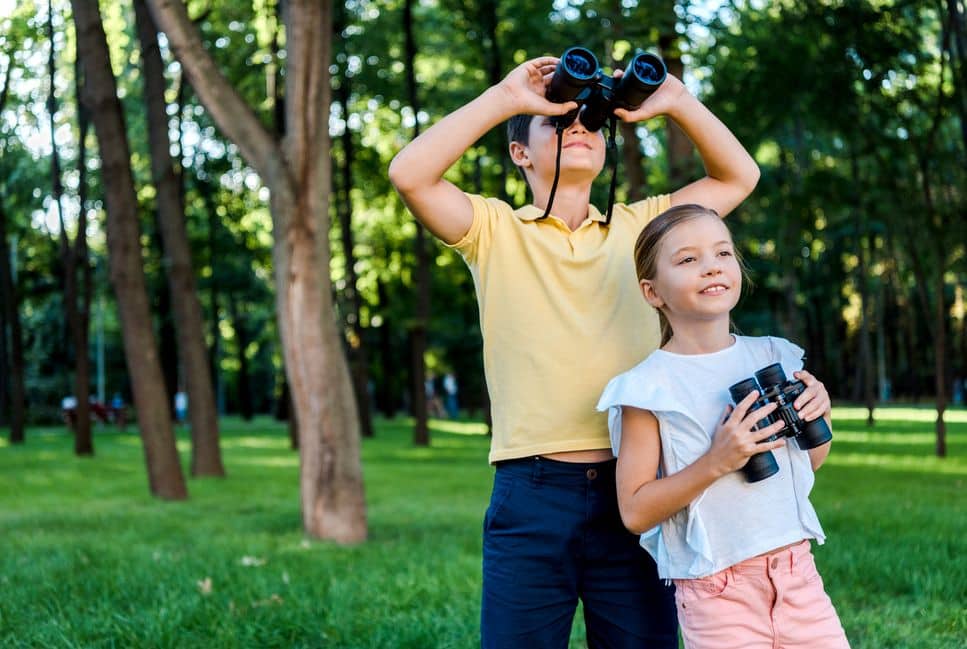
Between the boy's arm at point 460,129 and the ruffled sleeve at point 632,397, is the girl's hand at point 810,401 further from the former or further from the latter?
the boy's arm at point 460,129

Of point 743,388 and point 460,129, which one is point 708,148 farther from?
point 743,388

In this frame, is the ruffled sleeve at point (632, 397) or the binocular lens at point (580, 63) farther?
the binocular lens at point (580, 63)

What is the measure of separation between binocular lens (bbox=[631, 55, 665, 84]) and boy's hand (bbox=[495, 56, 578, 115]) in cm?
18

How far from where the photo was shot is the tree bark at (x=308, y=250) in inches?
312

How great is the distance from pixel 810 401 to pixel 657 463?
1.14 feet

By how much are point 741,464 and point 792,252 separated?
621 inches

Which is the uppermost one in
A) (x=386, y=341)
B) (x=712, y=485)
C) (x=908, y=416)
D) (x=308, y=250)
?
(x=386, y=341)

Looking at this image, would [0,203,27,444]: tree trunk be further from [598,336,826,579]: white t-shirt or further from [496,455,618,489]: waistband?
[598,336,826,579]: white t-shirt

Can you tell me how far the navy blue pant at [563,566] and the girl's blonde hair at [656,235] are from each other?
1.44 ft

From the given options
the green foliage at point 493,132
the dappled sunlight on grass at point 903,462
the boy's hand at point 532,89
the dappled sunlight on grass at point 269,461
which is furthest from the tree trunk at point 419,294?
the boy's hand at point 532,89

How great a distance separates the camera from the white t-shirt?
2400 mm

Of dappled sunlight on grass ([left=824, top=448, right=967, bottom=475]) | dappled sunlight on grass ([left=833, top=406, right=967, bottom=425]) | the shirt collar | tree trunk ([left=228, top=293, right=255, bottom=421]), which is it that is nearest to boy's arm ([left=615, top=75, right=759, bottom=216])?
the shirt collar

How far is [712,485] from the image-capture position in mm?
2432

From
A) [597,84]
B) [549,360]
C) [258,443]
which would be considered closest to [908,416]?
[258,443]
